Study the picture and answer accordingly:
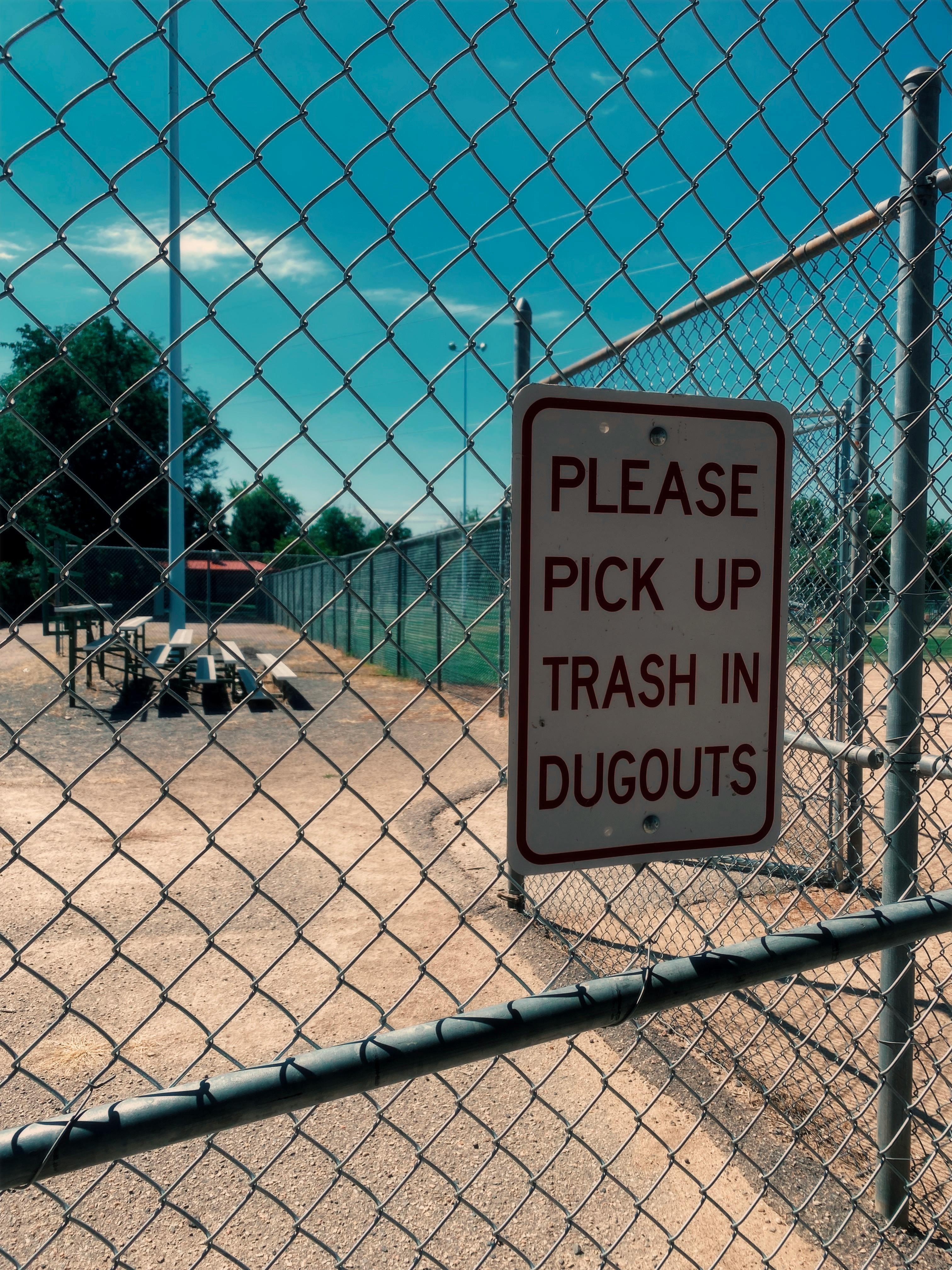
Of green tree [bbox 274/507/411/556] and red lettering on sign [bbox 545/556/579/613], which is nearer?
red lettering on sign [bbox 545/556/579/613]

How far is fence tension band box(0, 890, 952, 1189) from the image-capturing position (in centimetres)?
109

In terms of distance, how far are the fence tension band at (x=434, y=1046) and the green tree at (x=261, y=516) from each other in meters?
0.73

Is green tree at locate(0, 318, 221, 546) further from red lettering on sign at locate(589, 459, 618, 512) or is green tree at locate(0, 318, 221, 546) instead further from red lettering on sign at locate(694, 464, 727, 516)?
red lettering on sign at locate(694, 464, 727, 516)

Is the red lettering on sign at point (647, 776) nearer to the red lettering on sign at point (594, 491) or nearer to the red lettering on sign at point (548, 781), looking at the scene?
the red lettering on sign at point (548, 781)

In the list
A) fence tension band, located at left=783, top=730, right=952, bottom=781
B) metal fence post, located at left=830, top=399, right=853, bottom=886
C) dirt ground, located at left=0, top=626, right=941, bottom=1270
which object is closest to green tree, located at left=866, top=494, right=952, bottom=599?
metal fence post, located at left=830, top=399, right=853, bottom=886

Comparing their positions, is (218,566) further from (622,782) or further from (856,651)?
(622,782)

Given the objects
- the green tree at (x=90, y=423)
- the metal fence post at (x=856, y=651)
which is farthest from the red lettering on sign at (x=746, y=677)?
the metal fence post at (x=856, y=651)

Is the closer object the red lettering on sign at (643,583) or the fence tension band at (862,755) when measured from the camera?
the red lettering on sign at (643,583)

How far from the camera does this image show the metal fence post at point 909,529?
2.05 m

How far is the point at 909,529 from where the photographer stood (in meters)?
2.08

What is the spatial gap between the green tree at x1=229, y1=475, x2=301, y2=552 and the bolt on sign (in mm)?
367

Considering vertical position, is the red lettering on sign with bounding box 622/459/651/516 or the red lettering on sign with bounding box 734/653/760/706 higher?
the red lettering on sign with bounding box 622/459/651/516

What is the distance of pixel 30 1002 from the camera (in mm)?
3449

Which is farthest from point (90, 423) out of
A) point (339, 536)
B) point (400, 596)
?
point (339, 536)
